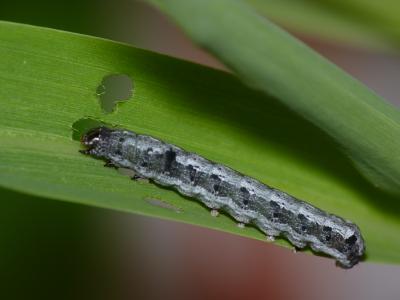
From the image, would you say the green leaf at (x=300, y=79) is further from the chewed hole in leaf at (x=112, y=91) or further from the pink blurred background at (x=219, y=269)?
the pink blurred background at (x=219, y=269)

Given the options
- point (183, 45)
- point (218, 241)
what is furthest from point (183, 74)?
point (183, 45)

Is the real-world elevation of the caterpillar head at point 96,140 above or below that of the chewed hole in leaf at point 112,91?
below

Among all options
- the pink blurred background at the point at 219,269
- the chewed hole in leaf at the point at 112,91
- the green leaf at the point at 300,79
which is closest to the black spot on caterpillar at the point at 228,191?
the chewed hole in leaf at the point at 112,91

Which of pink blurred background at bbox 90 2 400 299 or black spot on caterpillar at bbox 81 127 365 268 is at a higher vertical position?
pink blurred background at bbox 90 2 400 299

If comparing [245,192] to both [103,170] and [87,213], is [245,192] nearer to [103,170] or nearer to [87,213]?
[103,170]

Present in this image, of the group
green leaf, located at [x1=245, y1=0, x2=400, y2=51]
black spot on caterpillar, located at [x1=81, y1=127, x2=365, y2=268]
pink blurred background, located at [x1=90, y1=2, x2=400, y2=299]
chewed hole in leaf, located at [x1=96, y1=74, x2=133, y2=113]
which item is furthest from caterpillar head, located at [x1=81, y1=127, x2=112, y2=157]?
pink blurred background, located at [x1=90, y1=2, x2=400, y2=299]

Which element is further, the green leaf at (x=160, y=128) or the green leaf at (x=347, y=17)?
the green leaf at (x=347, y=17)

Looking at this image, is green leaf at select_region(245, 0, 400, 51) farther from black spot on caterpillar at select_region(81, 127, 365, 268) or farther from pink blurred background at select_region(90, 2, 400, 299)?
pink blurred background at select_region(90, 2, 400, 299)
